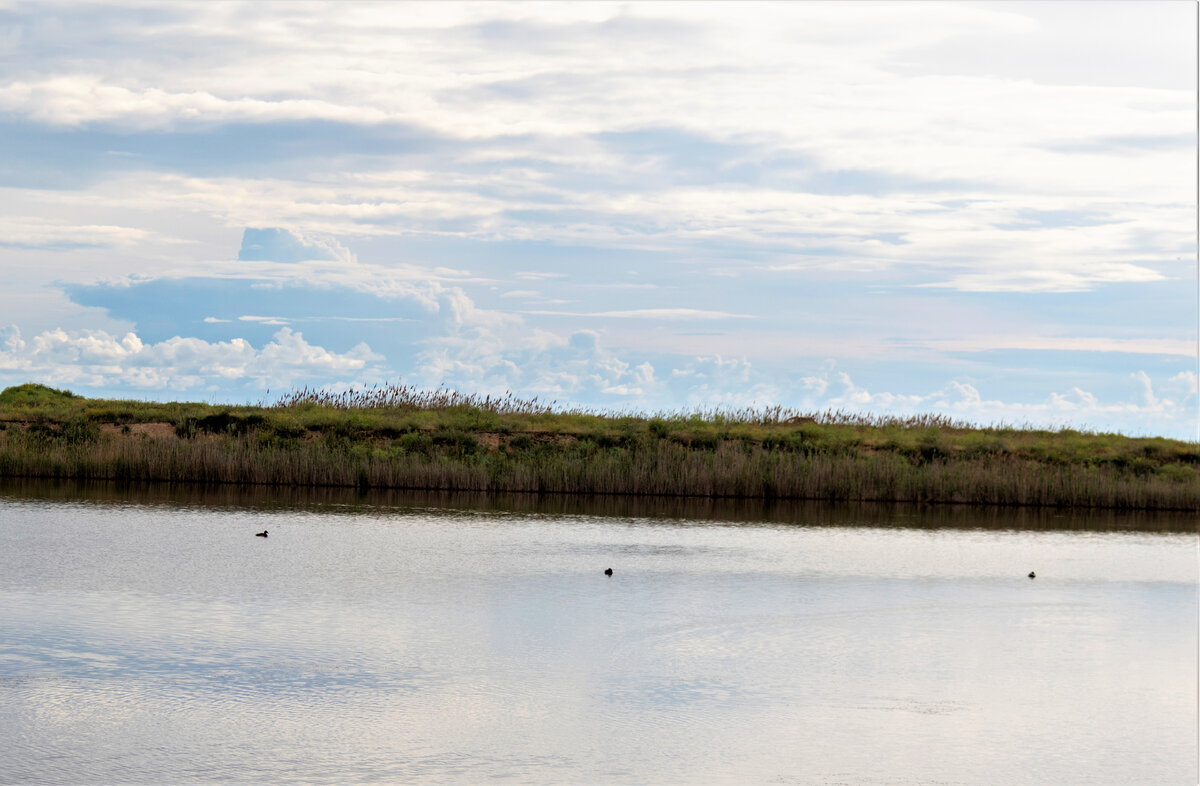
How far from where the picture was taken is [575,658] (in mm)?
8336

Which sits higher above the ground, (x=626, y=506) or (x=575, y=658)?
(x=626, y=506)

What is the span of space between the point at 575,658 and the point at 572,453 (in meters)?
17.0

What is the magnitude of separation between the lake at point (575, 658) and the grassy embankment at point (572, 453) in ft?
22.6

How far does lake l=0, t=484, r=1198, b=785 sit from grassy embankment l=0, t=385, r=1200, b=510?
6.89 metres

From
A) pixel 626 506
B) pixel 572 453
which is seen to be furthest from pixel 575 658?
pixel 572 453

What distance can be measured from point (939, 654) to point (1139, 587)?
5011 millimetres

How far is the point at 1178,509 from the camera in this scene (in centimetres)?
2309

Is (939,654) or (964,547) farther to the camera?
(964,547)

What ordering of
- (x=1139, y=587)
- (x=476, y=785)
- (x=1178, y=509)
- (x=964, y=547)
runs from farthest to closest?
(x=1178, y=509) → (x=964, y=547) → (x=1139, y=587) → (x=476, y=785)

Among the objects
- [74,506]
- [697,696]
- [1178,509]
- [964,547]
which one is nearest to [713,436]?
[1178,509]

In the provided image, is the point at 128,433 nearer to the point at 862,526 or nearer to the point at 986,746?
the point at 862,526

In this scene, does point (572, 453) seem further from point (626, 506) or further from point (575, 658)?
point (575, 658)

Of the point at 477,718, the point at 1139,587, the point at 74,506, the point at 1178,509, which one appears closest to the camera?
the point at 477,718

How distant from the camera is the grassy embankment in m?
22.7
